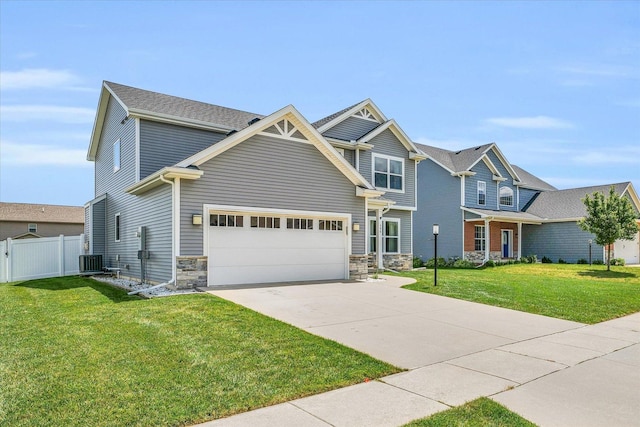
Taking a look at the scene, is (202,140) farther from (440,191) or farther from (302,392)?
(440,191)

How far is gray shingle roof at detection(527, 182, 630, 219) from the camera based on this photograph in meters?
27.3

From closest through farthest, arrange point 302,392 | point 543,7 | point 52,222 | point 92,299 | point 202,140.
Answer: point 302,392 < point 92,299 < point 543,7 < point 202,140 < point 52,222

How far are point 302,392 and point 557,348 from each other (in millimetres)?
4674

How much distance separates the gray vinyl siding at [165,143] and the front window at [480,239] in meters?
17.5

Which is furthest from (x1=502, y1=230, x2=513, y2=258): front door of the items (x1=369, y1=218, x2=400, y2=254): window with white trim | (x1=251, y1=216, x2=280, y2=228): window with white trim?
(x1=251, y1=216, x2=280, y2=228): window with white trim

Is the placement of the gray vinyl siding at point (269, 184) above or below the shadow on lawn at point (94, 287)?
above

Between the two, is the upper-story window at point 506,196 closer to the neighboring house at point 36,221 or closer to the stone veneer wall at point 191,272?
the stone veneer wall at point 191,272

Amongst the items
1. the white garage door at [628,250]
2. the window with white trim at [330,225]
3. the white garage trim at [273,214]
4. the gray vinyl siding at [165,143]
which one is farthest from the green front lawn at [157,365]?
the white garage door at [628,250]

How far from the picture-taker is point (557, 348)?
22.7ft

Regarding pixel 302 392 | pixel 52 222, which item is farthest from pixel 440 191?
pixel 52 222

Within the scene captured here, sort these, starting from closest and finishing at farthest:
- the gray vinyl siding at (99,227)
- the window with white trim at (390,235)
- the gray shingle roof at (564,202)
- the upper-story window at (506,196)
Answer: the gray vinyl siding at (99,227) → the window with white trim at (390,235) → the gray shingle roof at (564,202) → the upper-story window at (506,196)

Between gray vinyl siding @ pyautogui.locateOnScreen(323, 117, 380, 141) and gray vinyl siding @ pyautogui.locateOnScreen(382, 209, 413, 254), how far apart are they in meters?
4.05

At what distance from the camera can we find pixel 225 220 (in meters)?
12.4

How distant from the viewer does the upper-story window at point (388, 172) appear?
19.8 metres
